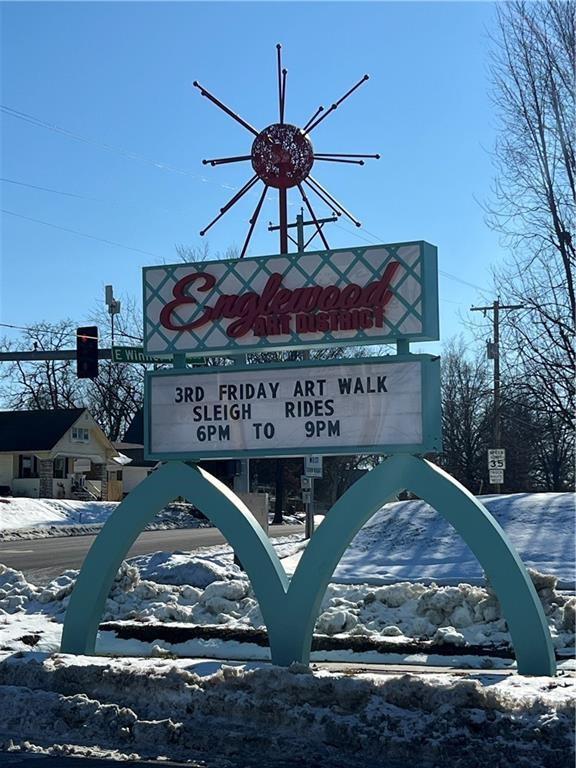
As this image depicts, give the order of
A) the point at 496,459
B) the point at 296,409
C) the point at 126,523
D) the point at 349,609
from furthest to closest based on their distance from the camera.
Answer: the point at 496,459 → the point at 349,609 → the point at 126,523 → the point at 296,409

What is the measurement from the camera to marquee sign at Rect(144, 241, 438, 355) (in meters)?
9.88

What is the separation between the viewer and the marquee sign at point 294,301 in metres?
9.88

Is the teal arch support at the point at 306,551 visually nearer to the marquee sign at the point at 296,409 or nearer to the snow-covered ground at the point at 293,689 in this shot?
the marquee sign at the point at 296,409

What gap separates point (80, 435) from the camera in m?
62.3

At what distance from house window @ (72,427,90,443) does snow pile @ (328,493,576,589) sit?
1655 inches

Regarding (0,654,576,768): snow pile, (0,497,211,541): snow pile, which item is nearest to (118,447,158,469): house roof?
(0,497,211,541): snow pile

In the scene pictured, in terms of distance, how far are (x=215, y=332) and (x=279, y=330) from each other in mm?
743

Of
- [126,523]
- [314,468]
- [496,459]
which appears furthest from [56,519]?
[126,523]

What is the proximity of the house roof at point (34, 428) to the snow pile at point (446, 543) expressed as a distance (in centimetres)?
4039

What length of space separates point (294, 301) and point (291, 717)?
4046mm

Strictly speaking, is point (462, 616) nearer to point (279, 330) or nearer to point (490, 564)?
point (490, 564)

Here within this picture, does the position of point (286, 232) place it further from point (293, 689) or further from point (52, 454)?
point (52, 454)

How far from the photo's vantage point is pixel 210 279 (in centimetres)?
1082

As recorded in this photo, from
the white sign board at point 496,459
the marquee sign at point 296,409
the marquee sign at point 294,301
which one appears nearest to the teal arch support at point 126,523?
the marquee sign at point 296,409
